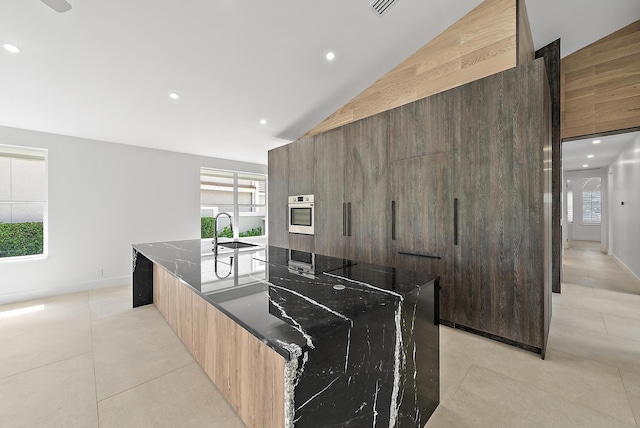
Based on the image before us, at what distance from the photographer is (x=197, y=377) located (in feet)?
6.05

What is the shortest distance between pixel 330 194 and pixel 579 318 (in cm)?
308

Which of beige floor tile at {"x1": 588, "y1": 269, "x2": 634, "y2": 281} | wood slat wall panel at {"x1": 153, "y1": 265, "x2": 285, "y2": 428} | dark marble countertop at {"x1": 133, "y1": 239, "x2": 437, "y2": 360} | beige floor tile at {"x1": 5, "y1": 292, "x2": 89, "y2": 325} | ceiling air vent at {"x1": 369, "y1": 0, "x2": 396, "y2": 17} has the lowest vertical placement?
beige floor tile at {"x1": 5, "y1": 292, "x2": 89, "y2": 325}

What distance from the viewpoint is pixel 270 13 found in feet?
7.72

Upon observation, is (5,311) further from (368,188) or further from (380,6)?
(380,6)

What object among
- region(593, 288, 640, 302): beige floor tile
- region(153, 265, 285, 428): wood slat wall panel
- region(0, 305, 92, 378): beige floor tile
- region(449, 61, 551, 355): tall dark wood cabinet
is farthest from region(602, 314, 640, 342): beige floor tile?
region(0, 305, 92, 378): beige floor tile

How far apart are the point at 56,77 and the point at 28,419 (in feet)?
9.88

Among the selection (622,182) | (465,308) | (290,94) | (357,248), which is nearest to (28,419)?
(357,248)

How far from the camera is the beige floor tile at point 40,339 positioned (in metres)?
2.11

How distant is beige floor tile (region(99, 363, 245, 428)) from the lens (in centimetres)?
146

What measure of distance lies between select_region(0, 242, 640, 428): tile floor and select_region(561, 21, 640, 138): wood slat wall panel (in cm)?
246

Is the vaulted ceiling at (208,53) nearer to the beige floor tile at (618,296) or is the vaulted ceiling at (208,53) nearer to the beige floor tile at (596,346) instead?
the beige floor tile at (596,346)

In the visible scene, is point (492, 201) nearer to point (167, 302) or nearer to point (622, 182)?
point (167, 302)

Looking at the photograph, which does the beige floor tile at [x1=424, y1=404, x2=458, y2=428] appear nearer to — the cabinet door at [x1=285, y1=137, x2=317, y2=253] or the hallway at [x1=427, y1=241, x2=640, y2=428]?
the hallway at [x1=427, y1=241, x2=640, y2=428]

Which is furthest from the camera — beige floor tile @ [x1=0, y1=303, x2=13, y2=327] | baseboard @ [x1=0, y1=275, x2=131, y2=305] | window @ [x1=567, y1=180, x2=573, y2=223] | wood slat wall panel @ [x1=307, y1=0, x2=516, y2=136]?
window @ [x1=567, y1=180, x2=573, y2=223]
